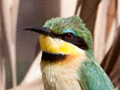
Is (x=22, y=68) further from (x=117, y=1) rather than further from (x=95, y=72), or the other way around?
(x=117, y=1)

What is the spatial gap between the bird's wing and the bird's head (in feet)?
0.19

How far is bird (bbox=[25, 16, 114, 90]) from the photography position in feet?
2.42

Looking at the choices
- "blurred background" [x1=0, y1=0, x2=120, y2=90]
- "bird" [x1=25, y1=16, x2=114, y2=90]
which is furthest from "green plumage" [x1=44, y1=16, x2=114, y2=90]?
"blurred background" [x1=0, y1=0, x2=120, y2=90]

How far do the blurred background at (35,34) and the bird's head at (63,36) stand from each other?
34 cm

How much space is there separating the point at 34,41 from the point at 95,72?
399 mm

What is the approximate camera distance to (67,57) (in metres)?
0.77

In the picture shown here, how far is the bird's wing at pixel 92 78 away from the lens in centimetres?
77

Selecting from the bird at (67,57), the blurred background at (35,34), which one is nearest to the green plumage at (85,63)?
the bird at (67,57)

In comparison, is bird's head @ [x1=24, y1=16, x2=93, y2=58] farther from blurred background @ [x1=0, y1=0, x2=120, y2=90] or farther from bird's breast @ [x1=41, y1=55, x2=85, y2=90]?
blurred background @ [x1=0, y1=0, x2=120, y2=90]

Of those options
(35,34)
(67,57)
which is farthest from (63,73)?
(35,34)

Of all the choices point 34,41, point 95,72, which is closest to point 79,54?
point 95,72

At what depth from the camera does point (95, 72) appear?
800 millimetres

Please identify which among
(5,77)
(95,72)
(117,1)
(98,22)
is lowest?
(5,77)

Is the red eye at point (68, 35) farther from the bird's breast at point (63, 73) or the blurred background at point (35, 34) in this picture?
the blurred background at point (35, 34)
